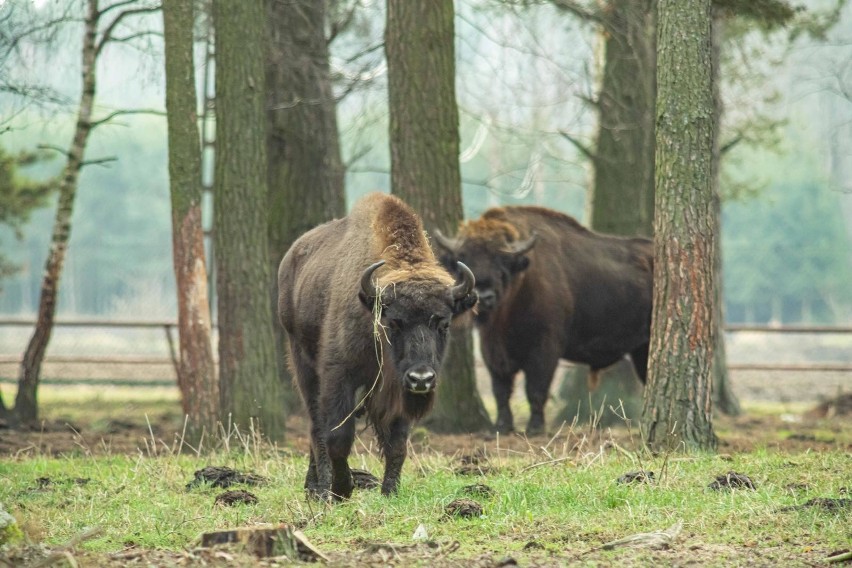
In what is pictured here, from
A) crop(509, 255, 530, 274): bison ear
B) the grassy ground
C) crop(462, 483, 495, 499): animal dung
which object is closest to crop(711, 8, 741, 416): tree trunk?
crop(509, 255, 530, 274): bison ear

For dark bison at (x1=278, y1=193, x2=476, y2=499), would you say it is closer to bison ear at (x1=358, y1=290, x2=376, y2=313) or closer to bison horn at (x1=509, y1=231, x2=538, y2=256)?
bison ear at (x1=358, y1=290, x2=376, y2=313)

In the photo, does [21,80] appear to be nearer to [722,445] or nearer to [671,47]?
[671,47]

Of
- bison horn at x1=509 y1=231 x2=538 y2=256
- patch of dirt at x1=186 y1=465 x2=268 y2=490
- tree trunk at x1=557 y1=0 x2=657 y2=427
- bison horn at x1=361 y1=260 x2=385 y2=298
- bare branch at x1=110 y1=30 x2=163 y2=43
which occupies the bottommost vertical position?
patch of dirt at x1=186 y1=465 x2=268 y2=490

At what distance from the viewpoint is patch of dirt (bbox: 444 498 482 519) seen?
6867 mm

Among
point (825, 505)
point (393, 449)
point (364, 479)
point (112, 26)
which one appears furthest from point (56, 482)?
point (112, 26)

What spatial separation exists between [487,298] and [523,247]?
871 mm

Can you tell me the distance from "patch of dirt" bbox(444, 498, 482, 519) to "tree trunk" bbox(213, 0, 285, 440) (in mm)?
4264

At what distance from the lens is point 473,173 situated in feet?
274

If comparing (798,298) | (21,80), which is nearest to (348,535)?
(21,80)

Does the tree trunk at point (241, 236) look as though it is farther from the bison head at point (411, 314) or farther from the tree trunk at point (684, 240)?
the tree trunk at point (684, 240)

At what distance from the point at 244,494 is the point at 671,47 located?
5148 millimetres

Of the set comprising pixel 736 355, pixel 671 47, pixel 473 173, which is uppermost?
pixel 473 173

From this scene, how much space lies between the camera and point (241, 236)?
11.0 metres

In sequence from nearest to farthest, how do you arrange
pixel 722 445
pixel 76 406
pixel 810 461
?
pixel 810 461, pixel 722 445, pixel 76 406
